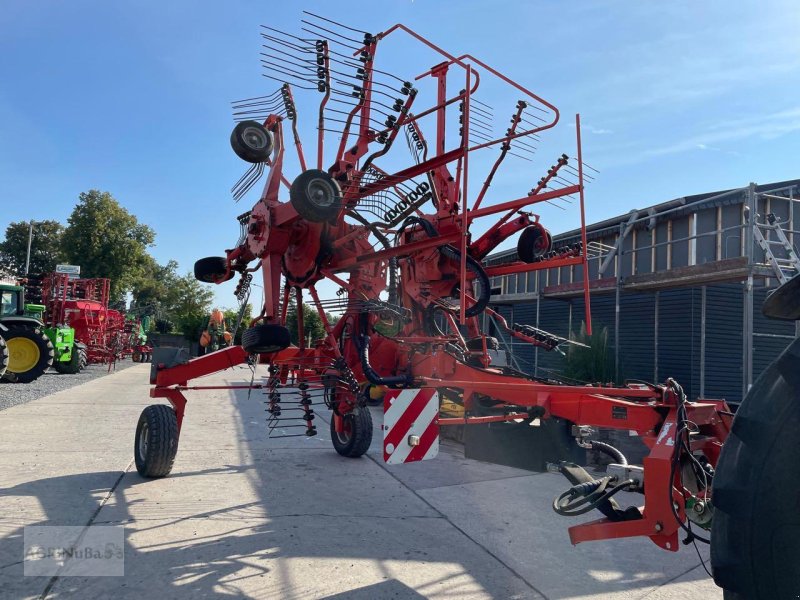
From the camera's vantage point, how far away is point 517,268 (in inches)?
189

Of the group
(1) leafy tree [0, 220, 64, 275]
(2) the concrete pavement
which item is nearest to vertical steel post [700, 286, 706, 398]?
(2) the concrete pavement

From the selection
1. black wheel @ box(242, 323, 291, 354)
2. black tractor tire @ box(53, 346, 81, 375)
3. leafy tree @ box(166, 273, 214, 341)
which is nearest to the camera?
black wheel @ box(242, 323, 291, 354)

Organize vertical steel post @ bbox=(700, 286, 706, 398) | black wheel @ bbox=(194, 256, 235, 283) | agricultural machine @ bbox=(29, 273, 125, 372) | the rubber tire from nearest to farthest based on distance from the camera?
the rubber tire → black wheel @ bbox=(194, 256, 235, 283) → vertical steel post @ bbox=(700, 286, 706, 398) → agricultural machine @ bbox=(29, 273, 125, 372)

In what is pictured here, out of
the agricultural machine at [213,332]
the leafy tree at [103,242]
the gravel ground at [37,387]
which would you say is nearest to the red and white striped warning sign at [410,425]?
the agricultural machine at [213,332]

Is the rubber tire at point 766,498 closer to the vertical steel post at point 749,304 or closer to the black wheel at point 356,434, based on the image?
the black wheel at point 356,434

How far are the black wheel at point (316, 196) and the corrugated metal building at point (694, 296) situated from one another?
5013 mm

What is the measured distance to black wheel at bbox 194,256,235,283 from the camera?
6.36 m

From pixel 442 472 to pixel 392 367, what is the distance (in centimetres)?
157

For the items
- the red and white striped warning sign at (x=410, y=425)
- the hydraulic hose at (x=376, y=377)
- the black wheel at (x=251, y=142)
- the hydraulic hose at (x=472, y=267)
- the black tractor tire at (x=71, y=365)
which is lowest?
the black tractor tire at (x=71, y=365)

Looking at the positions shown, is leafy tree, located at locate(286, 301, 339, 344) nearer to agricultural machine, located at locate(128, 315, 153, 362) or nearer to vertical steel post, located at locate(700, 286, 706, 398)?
vertical steel post, located at locate(700, 286, 706, 398)

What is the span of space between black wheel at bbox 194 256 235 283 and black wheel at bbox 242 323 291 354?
1297mm

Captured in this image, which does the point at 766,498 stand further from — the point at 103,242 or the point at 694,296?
the point at 103,242

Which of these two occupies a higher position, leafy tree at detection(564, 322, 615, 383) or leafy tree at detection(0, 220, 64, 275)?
leafy tree at detection(0, 220, 64, 275)

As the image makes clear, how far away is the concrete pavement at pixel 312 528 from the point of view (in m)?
3.48
